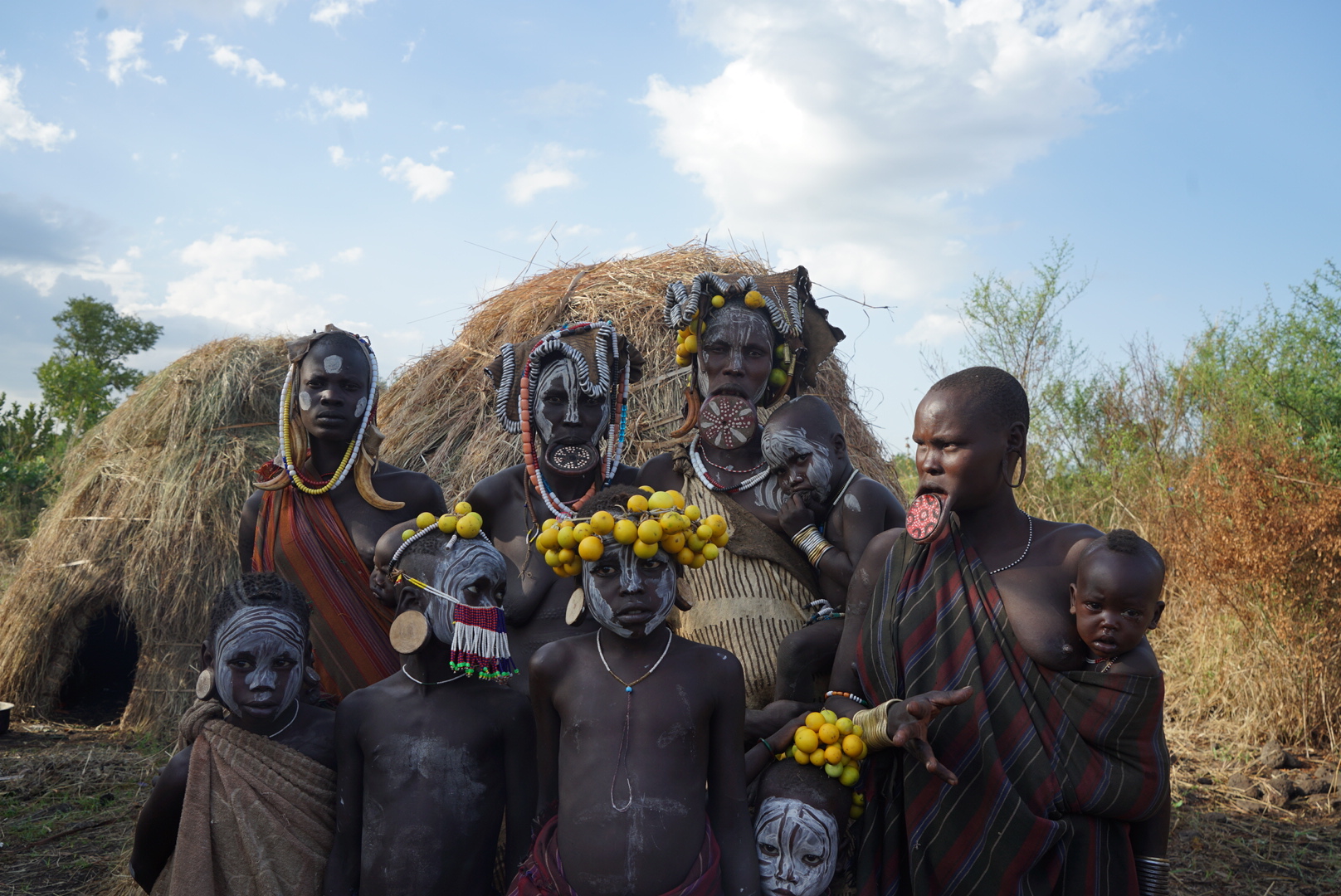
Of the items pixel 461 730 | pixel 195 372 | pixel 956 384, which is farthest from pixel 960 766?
pixel 195 372

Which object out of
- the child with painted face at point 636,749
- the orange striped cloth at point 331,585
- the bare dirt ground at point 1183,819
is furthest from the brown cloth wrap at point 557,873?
the bare dirt ground at point 1183,819

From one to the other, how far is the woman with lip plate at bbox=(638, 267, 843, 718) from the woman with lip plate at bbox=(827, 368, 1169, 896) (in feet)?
1.36

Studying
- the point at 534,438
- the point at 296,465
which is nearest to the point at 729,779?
the point at 534,438

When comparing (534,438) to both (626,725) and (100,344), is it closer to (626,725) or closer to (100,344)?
(626,725)

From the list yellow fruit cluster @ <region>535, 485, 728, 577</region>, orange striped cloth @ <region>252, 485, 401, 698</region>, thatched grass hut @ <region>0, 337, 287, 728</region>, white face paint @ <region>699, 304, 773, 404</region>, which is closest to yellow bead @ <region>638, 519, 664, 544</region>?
yellow fruit cluster @ <region>535, 485, 728, 577</region>

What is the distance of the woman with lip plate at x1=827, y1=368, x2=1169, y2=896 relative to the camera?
7.80ft

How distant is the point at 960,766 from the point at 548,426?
174 centimetres

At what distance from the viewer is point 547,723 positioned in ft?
8.24

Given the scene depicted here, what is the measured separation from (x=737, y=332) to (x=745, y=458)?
0.47m

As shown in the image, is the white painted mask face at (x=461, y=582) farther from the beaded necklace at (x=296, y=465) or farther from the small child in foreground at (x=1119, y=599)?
the small child in foreground at (x=1119, y=599)

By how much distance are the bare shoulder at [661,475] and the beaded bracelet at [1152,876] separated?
1779 millimetres

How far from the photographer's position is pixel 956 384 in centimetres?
252

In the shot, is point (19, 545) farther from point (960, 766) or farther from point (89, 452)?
point (960, 766)

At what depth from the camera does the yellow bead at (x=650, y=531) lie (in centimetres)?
241
